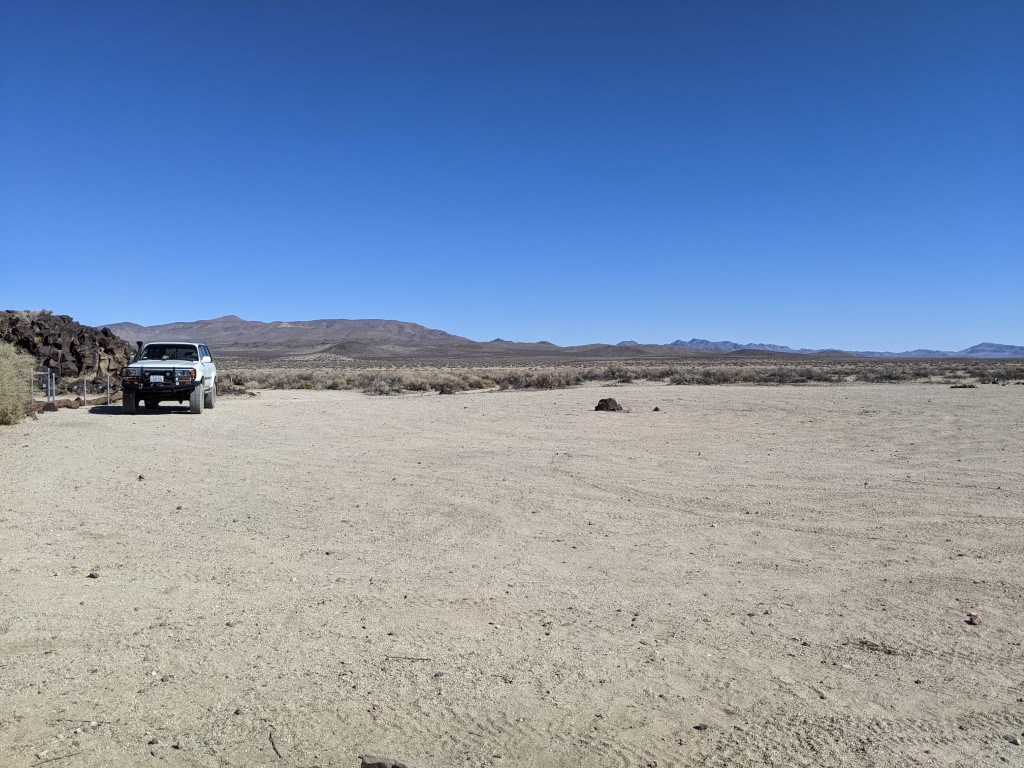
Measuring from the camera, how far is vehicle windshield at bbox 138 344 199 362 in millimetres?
23625

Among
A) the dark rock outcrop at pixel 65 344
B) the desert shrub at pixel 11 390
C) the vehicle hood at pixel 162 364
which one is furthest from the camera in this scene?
the dark rock outcrop at pixel 65 344

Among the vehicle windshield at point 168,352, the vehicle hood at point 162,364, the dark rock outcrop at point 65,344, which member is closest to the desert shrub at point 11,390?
the vehicle hood at point 162,364

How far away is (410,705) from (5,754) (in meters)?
2.02

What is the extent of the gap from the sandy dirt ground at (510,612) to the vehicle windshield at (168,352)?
11013mm

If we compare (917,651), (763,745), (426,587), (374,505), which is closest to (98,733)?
(426,587)

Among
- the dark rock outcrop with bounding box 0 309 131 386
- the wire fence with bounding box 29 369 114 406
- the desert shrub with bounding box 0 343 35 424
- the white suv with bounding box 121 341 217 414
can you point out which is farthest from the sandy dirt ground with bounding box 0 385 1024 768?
the dark rock outcrop with bounding box 0 309 131 386

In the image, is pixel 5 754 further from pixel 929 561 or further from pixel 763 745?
pixel 929 561

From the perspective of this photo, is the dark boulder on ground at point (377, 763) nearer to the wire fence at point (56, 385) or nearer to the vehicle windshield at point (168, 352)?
the vehicle windshield at point (168, 352)

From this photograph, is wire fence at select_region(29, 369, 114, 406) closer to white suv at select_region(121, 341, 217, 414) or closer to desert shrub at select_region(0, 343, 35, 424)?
white suv at select_region(121, 341, 217, 414)

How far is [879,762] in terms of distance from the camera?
12.8 ft

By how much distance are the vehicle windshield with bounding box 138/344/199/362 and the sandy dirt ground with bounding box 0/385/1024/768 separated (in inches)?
434

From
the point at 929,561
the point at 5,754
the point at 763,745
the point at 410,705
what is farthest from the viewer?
the point at 929,561

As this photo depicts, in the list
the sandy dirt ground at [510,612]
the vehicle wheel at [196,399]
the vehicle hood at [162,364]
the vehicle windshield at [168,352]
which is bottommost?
the sandy dirt ground at [510,612]

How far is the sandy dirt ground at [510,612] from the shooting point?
412 cm
